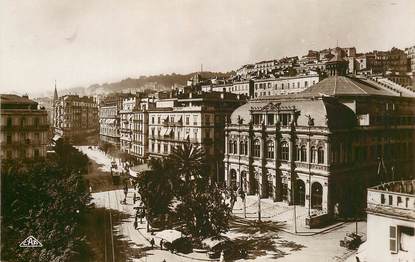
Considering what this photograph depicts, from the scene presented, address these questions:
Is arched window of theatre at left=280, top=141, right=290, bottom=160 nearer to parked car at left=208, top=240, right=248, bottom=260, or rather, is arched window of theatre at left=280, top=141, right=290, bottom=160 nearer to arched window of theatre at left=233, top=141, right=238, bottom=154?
arched window of theatre at left=233, top=141, right=238, bottom=154

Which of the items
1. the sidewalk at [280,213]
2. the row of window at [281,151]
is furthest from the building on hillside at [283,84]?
the sidewalk at [280,213]

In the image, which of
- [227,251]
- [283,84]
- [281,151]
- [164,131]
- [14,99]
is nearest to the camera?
[227,251]

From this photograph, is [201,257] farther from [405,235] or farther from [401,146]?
[401,146]

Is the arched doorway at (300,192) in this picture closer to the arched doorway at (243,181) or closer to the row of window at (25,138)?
the arched doorway at (243,181)

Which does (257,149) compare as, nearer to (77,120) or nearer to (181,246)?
(181,246)

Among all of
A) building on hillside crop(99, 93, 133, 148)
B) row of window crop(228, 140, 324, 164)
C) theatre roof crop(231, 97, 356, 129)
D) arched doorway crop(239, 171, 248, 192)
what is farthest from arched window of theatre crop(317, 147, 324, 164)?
building on hillside crop(99, 93, 133, 148)

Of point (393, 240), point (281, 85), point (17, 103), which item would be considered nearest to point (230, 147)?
point (17, 103)
